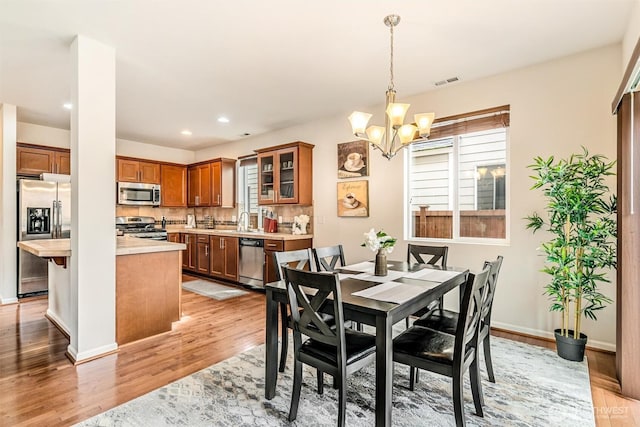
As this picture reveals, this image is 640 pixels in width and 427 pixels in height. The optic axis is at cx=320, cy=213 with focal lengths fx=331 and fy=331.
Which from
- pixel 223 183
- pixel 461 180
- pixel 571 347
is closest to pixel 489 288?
pixel 571 347

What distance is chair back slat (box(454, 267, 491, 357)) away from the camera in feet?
5.64

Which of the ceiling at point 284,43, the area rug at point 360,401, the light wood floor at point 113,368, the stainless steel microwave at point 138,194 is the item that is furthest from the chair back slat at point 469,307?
the stainless steel microwave at point 138,194

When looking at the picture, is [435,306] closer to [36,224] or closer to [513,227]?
[513,227]

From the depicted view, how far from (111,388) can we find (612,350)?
157 inches

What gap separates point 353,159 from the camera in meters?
4.53

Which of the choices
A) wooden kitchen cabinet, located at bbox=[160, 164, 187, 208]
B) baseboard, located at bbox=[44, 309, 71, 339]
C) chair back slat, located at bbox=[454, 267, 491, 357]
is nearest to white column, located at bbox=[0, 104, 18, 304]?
baseboard, located at bbox=[44, 309, 71, 339]

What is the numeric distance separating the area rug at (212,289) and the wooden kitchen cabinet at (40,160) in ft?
8.88

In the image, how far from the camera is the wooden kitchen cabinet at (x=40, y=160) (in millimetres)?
4883

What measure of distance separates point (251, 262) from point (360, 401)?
3315 mm

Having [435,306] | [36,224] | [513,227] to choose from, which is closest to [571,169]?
[513,227]

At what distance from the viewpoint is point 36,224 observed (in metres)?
4.68

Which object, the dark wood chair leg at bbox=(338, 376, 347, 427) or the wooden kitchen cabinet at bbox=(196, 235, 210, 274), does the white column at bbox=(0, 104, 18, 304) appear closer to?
the wooden kitchen cabinet at bbox=(196, 235, 210, 274)

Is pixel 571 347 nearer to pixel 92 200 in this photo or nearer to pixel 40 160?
pixel 92 200

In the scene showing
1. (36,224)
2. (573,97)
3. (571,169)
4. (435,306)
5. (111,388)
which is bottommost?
(111,388)
